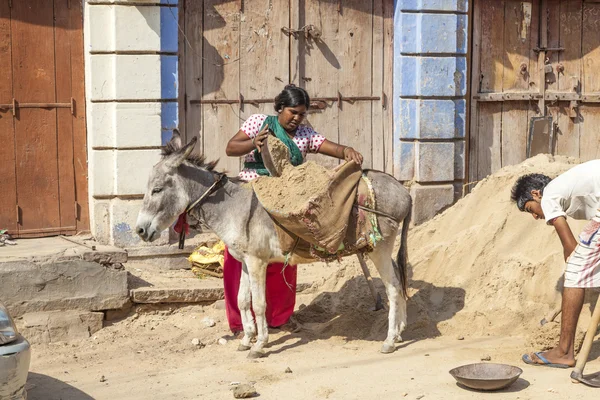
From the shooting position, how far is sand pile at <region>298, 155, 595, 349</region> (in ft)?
24.9

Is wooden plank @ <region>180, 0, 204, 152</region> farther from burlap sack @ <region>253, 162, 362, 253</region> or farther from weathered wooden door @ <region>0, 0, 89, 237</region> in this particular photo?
burlap sack @ <region>253, 162, 362, 253</region>

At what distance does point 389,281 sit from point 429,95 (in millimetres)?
3499

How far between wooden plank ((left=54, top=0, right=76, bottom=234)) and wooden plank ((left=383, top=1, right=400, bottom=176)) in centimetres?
348

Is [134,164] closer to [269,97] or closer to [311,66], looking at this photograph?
[269,97]

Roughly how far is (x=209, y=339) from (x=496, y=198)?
136 inches

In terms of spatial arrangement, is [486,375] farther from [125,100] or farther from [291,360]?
[125,100]

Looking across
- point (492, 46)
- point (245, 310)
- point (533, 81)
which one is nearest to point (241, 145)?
point (245, 310)

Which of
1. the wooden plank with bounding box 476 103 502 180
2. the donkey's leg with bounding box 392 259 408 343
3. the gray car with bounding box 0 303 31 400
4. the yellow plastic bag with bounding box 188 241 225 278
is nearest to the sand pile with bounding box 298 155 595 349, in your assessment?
the donkey's leg with bounding box 392 259 408 343

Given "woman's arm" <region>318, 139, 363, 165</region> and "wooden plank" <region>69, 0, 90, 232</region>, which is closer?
"woman's arm" <region>318, 139, 363, 165</region>

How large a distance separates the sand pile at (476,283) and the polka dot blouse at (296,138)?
1.51 meters

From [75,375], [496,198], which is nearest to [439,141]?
[496,198]

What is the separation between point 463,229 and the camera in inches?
360

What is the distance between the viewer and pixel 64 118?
8727mm

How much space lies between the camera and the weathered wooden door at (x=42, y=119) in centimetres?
847
